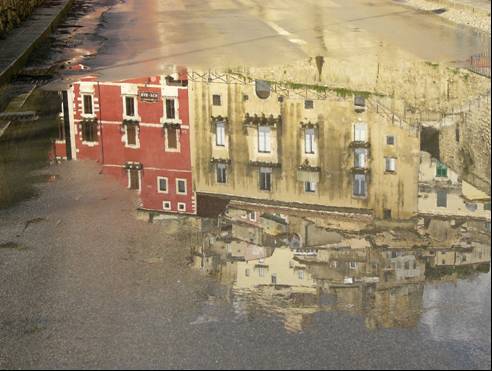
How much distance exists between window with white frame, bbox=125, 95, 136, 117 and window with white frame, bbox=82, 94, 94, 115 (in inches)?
19.0

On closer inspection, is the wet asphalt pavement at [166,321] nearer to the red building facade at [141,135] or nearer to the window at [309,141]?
the red building facade at [141,135]

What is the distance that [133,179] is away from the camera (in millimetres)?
10945

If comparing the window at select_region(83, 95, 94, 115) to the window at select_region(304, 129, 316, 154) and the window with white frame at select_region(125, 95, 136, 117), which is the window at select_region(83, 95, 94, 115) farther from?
the window at select_region(304, 129, 316, 154)

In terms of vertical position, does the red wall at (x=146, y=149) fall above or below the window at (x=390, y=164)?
below

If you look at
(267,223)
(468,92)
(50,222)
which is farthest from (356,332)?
(468,92)

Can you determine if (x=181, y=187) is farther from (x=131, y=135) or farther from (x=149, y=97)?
(x=149, y=97)

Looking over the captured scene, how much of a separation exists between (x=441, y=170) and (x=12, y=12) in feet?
55.3

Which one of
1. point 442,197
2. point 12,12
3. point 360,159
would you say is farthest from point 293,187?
point 12,12

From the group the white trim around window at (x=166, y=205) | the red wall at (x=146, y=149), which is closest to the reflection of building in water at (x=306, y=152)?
the red wall at (x=146, y=149)

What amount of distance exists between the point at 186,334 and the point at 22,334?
1.07m

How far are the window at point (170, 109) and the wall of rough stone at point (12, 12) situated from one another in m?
10.0

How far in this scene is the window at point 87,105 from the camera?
1426 cm

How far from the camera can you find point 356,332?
255 inches

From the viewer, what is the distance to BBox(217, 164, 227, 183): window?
35.0ft
